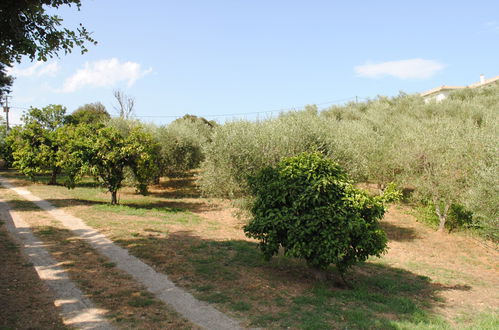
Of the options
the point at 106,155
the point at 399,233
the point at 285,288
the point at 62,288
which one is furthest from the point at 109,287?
the point at 399,233

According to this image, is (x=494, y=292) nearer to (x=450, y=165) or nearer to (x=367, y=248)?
(x=367, y=248)

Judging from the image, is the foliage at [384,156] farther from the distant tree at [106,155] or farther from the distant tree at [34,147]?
the distant tree at [34,147]

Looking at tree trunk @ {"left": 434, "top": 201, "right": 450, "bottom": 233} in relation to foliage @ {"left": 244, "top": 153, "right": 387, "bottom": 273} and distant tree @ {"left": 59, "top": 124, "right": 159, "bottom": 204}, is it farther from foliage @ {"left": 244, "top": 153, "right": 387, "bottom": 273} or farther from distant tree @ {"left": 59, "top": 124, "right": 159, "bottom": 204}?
distant tree @ {"left": 59, "top": 124, "right": 159, "bottom": 204}

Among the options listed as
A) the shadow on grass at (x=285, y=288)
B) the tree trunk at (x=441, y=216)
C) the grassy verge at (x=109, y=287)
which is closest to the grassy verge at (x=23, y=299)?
the grassy verge at (x=109, y=287)

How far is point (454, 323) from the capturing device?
8094mm

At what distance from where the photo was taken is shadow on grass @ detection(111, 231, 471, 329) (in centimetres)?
740

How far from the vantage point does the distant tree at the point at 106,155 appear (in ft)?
64.1

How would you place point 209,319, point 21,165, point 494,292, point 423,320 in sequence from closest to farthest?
point 209,319, point 423,320, point 494,292, point 21,165

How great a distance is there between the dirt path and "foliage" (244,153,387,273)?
4.62 metres

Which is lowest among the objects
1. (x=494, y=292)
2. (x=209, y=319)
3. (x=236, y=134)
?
(x=494, y=292)

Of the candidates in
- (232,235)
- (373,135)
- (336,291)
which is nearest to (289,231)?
(336,291)

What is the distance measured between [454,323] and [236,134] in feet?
39.5

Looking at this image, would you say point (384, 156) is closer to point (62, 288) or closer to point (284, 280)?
point (284, 280)

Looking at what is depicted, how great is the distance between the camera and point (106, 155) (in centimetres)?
A: 1953
